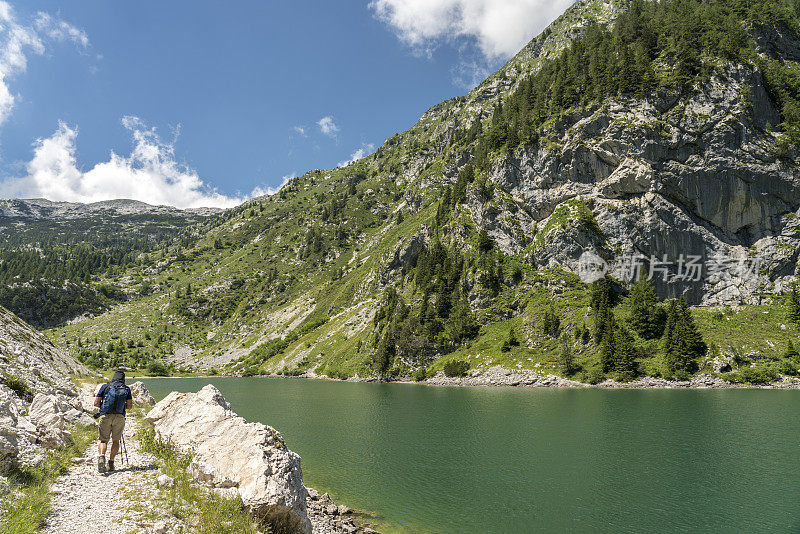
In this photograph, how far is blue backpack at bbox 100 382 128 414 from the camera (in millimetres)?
14227

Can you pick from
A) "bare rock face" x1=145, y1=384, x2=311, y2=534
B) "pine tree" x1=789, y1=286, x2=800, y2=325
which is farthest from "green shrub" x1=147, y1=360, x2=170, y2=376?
"pine tree" x1=789, y1=286, x2=800, y2=325

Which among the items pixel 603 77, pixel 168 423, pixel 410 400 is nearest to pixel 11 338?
pixel 168 423

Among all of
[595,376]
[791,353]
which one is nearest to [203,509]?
[595,376]

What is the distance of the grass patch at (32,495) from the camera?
7.98 metres

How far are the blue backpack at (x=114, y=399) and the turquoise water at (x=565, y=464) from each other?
1459cm

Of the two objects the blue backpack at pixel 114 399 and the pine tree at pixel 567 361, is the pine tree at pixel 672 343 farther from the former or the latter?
the blue backpack at pixel 114 399

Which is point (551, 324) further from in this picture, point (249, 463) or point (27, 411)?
point (27, 411)

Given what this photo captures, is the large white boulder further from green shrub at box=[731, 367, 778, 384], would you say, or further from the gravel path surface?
green shrub at box=[731, 367, 778, 384]

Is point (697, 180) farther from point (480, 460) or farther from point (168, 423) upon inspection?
point (168, 423)

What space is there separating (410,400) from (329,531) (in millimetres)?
52551

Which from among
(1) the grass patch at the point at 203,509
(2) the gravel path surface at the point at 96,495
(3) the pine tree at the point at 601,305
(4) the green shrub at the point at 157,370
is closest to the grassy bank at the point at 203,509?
(1) the grass patch at the point at 203,509

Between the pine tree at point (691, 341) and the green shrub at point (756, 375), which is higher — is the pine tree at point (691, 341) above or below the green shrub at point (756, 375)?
above

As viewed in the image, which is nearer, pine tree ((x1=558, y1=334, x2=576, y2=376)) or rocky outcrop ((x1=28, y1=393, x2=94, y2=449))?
rocky outcrop ((x1=28, y1=393, x2=94, y2=449))

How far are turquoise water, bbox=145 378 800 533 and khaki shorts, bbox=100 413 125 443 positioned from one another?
1409 centimetres
